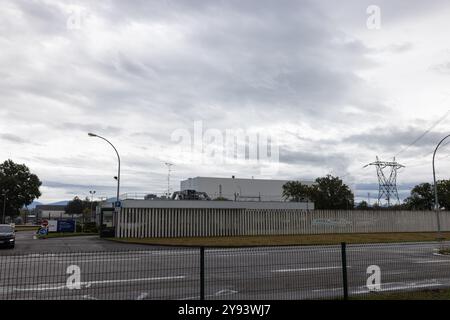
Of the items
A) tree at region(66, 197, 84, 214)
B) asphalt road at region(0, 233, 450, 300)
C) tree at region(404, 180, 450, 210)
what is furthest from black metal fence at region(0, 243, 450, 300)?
tree at region(66, 197, 84, 214)

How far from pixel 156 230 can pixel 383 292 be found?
108ft

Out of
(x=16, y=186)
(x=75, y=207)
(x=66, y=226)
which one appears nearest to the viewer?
(x=66, y=226)

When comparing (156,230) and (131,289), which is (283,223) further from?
(131,289)

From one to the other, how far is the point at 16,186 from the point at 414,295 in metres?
106

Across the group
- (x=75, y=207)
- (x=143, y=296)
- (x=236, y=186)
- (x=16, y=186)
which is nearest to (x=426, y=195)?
(x=236, y=186)

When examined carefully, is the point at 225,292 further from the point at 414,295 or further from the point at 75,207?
the point at 75,207

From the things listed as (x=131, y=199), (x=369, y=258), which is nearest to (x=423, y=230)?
(x=131, y=199)

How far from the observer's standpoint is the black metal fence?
8.76 meters

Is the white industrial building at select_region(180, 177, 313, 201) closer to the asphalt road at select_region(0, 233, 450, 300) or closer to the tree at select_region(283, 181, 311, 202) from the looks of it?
the tree at select_region(283, 181, 311, 202)

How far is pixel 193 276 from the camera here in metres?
9.53

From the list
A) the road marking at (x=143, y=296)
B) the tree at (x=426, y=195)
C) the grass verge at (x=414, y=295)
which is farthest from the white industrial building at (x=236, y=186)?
the road marking at (x=143, y=296)

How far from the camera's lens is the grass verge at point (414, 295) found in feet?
30.2

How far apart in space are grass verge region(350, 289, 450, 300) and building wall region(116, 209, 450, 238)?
107 feet

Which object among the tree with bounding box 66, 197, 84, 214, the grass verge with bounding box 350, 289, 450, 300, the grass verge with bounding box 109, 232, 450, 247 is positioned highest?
the tree with bounding box 66, 197, 84, 214
